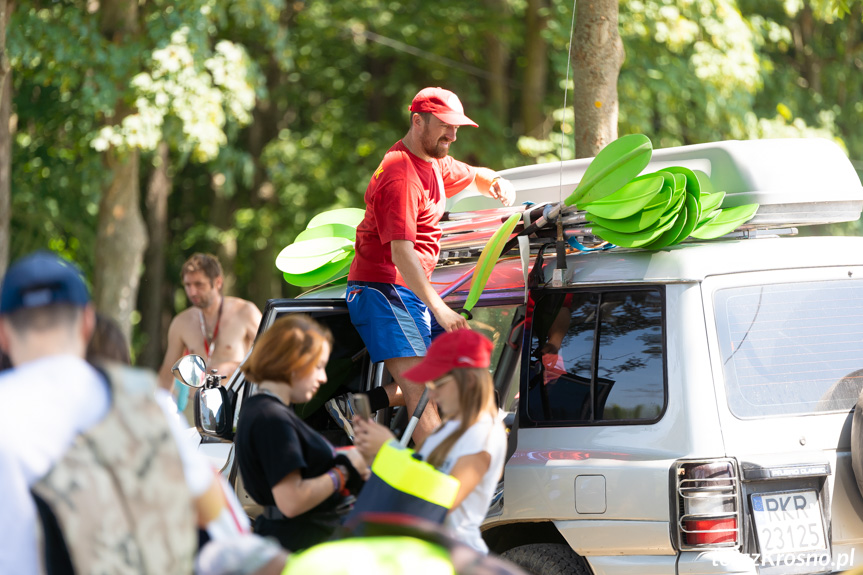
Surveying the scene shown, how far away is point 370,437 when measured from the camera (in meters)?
→ 3.20

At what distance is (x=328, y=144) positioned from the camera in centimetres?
1600

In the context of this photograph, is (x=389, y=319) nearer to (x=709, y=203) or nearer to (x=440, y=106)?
(x=440, y=106)

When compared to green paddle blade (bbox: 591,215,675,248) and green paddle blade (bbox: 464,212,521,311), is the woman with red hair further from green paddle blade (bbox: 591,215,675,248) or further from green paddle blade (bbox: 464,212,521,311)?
green paddle blade (bbox: 591,215,675,248)

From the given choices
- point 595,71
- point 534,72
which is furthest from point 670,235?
point 534,72

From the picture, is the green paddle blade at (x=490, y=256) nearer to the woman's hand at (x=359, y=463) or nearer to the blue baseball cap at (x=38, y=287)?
the woman's hand at (x=359, y=463)

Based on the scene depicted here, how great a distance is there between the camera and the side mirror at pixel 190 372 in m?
4.95

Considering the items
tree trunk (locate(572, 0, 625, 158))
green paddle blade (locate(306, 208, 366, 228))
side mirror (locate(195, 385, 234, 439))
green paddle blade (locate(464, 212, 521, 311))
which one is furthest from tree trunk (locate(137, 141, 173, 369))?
green paddle blade (locate(464, 212, 521, 311))

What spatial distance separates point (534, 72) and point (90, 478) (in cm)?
1339

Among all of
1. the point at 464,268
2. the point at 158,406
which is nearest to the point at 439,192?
the point at 464,268

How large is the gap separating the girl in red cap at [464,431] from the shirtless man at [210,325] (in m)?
3.72

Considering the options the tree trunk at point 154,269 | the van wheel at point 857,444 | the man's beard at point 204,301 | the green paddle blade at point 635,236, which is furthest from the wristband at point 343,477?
the tree trunk at point 154,269

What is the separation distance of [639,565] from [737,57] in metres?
9.31

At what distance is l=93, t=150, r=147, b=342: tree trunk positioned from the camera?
12.4 metres

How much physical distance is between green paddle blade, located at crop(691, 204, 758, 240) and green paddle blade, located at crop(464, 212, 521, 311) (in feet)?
2.56
